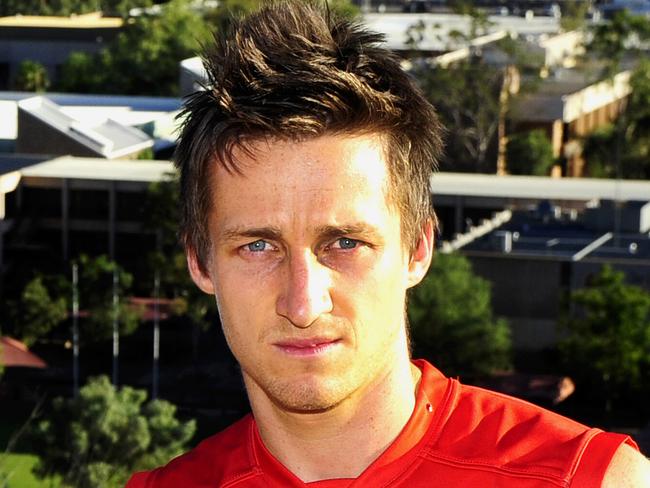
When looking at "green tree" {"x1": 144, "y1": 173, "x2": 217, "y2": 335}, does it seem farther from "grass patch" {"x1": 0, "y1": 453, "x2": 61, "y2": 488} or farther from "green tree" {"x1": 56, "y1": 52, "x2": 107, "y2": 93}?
"green tree" {"x1": 56, "y1": 52, "x2": 107, "y2": 93}

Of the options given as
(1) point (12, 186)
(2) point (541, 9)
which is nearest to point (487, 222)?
(1) point (12, 186)

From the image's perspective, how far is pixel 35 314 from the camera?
3353cm

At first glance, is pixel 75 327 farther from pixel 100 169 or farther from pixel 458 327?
pixel 458 327

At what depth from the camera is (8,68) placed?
6397 cm

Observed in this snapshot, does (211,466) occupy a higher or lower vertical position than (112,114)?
higher

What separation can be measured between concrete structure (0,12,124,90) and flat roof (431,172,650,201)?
25.9 metres

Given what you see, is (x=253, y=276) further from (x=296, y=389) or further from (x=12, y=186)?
(x=12, y=186)

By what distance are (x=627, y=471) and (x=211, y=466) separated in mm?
811

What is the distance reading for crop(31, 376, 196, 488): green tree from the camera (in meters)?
21.2

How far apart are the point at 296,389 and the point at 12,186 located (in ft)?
117

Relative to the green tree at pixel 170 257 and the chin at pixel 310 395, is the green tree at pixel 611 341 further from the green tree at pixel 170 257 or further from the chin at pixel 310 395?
the chin at pixel 310 395

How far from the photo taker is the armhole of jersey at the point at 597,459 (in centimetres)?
262

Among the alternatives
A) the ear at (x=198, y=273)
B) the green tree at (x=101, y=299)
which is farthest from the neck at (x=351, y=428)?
the green tree at (x=101, y=299)

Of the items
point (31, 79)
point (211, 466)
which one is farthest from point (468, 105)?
point (211, 466)
